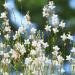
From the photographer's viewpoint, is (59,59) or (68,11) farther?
(68,11)

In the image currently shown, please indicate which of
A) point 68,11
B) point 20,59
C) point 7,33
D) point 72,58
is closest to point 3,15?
point 7,33

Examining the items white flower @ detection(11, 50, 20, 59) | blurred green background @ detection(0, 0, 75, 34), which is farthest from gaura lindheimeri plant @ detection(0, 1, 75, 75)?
blurred green background @ detection(0, 0, 75, 34)

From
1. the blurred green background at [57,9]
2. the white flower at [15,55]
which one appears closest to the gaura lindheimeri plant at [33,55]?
the white flower at [15,55]

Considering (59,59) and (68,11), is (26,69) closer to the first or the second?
(59,59)

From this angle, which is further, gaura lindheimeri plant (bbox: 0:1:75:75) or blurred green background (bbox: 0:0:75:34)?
blurred green background (bbox: 0:0:75:34)

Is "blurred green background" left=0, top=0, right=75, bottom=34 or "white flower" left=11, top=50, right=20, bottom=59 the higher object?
"blurred green background" left=0, top=0, right=75, bottom=34

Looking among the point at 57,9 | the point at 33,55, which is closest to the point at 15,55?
the point at 33,55

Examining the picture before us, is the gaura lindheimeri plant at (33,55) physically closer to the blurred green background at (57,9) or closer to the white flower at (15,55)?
the white flower at (15,55)

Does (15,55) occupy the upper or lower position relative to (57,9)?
lower

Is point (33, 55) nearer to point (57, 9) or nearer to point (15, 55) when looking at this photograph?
point (15, 55)

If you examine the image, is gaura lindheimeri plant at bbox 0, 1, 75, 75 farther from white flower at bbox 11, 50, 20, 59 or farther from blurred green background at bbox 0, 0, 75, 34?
blurred green background at bbox 0, 0, 75, 34

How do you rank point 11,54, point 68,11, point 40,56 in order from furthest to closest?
point 68,11 < point 11,54 < point 40,56
